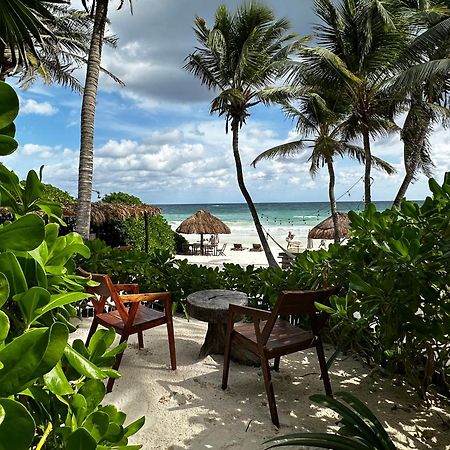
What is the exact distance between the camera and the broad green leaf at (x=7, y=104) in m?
0.51

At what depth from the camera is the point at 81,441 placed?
1.57ft

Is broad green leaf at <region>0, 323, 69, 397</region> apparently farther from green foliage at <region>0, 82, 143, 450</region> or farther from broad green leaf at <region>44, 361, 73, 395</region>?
broad green leaf at <region>44, 361, 73, 395</region>

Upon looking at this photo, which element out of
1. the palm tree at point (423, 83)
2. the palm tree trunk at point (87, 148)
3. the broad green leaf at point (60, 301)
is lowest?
the broad green leaf at point (60, 301)

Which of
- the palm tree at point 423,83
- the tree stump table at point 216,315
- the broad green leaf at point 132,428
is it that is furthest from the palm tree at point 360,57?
the broad green leaf at point 132,428

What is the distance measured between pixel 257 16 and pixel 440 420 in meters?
11.8

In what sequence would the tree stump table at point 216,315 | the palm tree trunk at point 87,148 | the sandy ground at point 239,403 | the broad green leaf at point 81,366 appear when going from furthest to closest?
the palm tree trunk at point 87,148
the tree stump table at point 216,315
the sandy ground at point 239,403
the broad green leaf at point 81,366

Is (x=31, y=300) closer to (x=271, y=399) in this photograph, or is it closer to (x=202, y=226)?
(x=271, y=399)

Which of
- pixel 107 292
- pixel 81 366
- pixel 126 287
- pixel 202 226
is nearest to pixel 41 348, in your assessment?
pixel 81 366

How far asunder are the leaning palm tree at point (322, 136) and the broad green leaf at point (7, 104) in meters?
11.6

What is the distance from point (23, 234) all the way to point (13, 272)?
61mm

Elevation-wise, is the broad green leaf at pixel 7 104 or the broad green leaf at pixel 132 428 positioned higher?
the broad green leaf at pixel 7 104

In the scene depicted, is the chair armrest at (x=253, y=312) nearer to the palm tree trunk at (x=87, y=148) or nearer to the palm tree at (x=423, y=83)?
the palm tree trunk at (x=87, y=148)

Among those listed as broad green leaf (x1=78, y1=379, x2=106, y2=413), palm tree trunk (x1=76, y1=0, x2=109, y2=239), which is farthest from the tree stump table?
palm tree trunk (x1=76, y1=0, x2=109, y2=239)

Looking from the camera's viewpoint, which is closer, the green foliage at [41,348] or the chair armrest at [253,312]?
the green foliage at [41,348]
